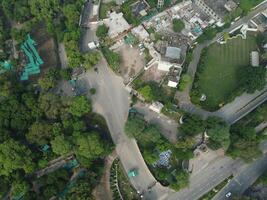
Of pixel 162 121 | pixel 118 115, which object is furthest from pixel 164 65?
pixel 118 115

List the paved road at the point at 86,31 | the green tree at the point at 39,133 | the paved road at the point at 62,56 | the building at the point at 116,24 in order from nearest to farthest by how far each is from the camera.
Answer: the green tree at the point at 39,133 → the paved road at the point at 62,56 → the paved road at the point at 86,31 → the building at the point at 116,24

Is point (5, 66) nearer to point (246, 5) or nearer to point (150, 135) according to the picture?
point (150, 135)

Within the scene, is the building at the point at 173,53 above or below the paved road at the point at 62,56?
above

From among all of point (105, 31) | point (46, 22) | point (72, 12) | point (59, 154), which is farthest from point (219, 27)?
Answer: point (59, 154)

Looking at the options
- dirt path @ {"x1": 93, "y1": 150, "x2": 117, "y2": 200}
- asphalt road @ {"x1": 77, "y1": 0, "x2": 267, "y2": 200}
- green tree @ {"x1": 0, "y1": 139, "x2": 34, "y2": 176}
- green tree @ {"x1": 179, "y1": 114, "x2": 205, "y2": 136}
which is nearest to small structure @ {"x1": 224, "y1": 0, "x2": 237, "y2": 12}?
asphalt road @ {"x1": 77, "y1": 0, "x2": 267, "y2": 200}

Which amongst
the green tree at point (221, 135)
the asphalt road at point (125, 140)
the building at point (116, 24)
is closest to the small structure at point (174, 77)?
the asphalt road at point (125, 140)

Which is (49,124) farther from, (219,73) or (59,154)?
(219,73)

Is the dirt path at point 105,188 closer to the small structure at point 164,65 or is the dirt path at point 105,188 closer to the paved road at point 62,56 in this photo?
the small structure at point 164,65
